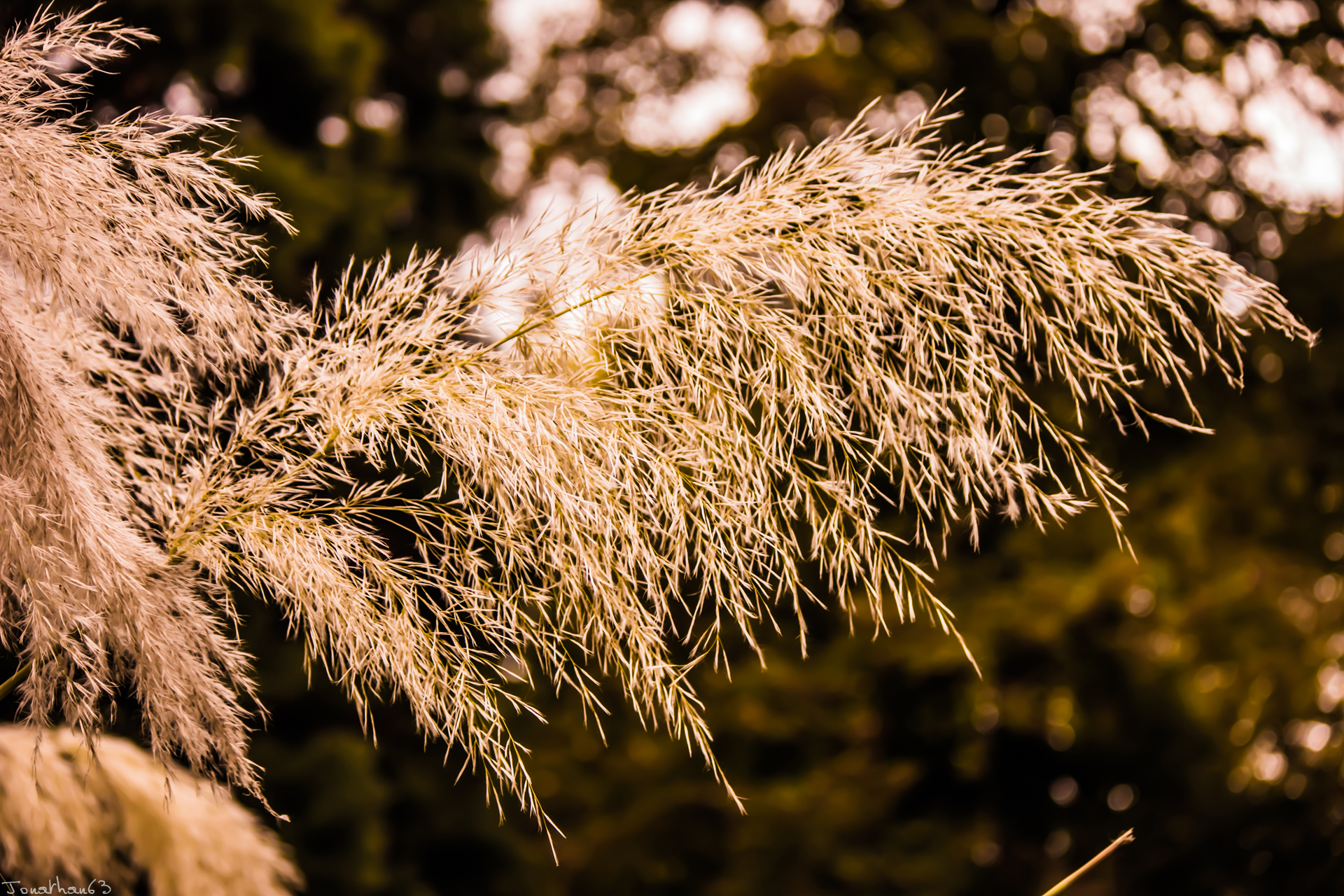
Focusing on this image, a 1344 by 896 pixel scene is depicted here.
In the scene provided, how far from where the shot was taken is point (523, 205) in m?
6.51

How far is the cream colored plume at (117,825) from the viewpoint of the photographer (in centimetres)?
129

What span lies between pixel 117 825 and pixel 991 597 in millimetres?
3663

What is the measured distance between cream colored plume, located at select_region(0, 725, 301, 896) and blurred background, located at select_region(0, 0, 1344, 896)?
68.3 inches

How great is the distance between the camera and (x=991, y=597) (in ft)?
14.3

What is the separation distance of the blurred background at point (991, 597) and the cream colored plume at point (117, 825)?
5.69ft

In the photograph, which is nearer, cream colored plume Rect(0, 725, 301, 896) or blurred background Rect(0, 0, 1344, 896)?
cream colored plume Rect(0, 725, 301, 896)

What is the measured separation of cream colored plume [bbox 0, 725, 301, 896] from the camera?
1.29 m

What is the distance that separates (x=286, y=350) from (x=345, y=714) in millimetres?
3038

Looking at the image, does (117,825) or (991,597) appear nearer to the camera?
(117,825)

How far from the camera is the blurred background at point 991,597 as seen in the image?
380 cm

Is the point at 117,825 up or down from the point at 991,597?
up

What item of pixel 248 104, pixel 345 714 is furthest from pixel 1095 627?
pixel 248 104

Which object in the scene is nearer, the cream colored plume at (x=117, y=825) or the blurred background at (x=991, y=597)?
the cream colored plume at (x=117, y=825)

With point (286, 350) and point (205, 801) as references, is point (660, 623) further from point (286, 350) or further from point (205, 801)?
point (205, 801)
